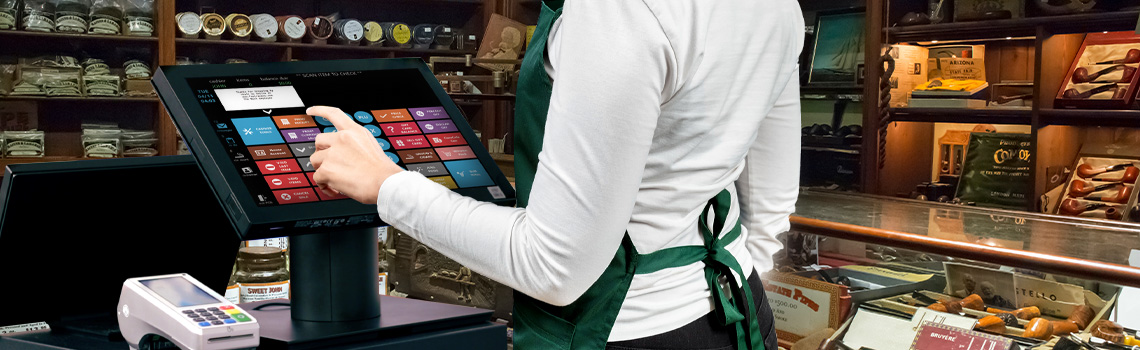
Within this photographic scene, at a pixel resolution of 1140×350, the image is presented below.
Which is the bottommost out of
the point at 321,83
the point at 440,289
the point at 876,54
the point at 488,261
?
the point at 440,289

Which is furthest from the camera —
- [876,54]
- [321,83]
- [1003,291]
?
[876,54]

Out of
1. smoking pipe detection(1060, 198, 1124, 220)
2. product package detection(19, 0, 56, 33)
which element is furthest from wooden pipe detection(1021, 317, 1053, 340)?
product package detection(19, 0, 56, 33)

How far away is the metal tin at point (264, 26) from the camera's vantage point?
17.4 feet

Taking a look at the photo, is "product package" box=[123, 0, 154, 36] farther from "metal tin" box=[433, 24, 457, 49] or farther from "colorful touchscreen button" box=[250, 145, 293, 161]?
"colorful touchscreen button" box=[250, 145, 293, 161]

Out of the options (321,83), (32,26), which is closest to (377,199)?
(321,83)

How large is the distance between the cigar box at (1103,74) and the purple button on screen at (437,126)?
3195 millimetres

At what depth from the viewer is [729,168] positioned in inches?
32.7

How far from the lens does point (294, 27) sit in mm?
5398

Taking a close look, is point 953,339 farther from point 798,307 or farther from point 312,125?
point 312,125

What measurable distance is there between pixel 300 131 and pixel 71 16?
15.5ft

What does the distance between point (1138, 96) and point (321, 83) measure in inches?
131

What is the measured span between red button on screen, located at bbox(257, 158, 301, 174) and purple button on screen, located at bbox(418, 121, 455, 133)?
14 centimetres

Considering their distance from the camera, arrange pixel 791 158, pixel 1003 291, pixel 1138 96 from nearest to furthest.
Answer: pixel 791 158
pixel 1003 291
pixel 1138 96

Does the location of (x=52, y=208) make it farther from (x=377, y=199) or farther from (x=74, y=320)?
(x=377, y=199)
